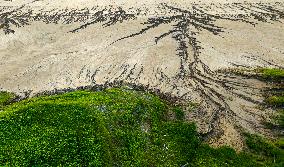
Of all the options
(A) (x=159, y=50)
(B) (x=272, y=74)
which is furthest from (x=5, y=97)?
(B) (x=272, y=74)

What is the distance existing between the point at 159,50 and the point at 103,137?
384 inches

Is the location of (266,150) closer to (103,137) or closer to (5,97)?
(103,137)

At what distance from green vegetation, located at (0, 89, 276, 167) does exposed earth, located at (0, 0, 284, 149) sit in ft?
3.94

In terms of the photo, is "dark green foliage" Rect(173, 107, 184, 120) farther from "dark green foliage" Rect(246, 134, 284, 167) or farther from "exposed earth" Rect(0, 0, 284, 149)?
"dark green foliage" Rect(246, 134, 284, 167)

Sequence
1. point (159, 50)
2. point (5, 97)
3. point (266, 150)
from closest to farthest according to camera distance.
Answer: point (266, 150)
point (5, 97)
point (159, 50)

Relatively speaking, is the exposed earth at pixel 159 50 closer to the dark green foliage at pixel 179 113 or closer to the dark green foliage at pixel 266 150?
the dark green foliage at pixel 179 113

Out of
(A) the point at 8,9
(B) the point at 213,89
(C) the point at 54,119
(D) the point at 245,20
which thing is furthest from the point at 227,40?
(A) the point at 8,9

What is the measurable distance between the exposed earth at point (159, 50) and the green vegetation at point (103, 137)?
120cm

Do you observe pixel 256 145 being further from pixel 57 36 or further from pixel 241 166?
pixel 57 36

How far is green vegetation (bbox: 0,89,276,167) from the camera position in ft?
49.1

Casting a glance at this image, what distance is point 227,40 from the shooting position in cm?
2536

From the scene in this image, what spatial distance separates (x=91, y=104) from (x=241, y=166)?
660 centimetres

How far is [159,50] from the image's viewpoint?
24422 millimetres

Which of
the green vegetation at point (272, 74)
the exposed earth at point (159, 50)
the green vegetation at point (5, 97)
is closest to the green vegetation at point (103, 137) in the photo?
the exposed earth at point (159, 50)
